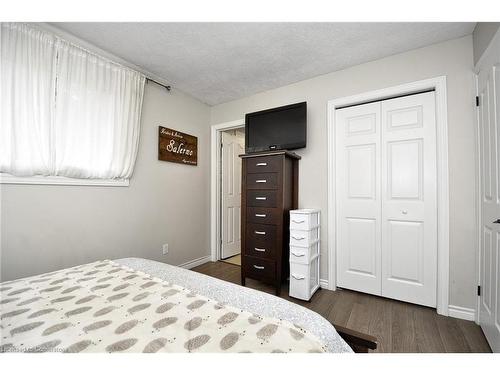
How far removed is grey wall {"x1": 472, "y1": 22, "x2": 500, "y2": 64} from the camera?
1452mm

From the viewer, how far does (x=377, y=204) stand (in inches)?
88.6

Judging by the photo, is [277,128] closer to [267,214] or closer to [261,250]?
[267,214]

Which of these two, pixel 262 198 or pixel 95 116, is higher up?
pixel 95 116

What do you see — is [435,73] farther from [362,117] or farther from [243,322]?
[243,322]

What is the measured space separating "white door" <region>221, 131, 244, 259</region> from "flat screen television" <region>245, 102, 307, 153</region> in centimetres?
86

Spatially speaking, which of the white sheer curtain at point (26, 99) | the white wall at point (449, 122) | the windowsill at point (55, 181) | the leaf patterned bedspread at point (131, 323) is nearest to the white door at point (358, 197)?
the white wall at point (449, 122)

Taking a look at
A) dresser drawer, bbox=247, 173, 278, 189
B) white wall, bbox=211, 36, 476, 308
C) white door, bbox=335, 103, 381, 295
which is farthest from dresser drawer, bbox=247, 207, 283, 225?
white door, bbox=335, 103, 381, 295

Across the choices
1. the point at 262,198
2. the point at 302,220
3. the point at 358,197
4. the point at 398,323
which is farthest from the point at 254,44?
the point at 398,323

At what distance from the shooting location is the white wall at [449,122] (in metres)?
1.84

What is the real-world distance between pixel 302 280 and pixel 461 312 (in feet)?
4.32

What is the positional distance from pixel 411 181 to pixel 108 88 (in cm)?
308

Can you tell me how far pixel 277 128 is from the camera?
267 cm

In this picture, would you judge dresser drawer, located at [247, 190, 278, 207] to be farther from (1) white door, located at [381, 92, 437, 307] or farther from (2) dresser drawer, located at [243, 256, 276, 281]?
(1) white door, located at [381, 92, 437, 307]

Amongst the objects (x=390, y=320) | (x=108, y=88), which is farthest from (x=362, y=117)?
(x=108, y=88)
